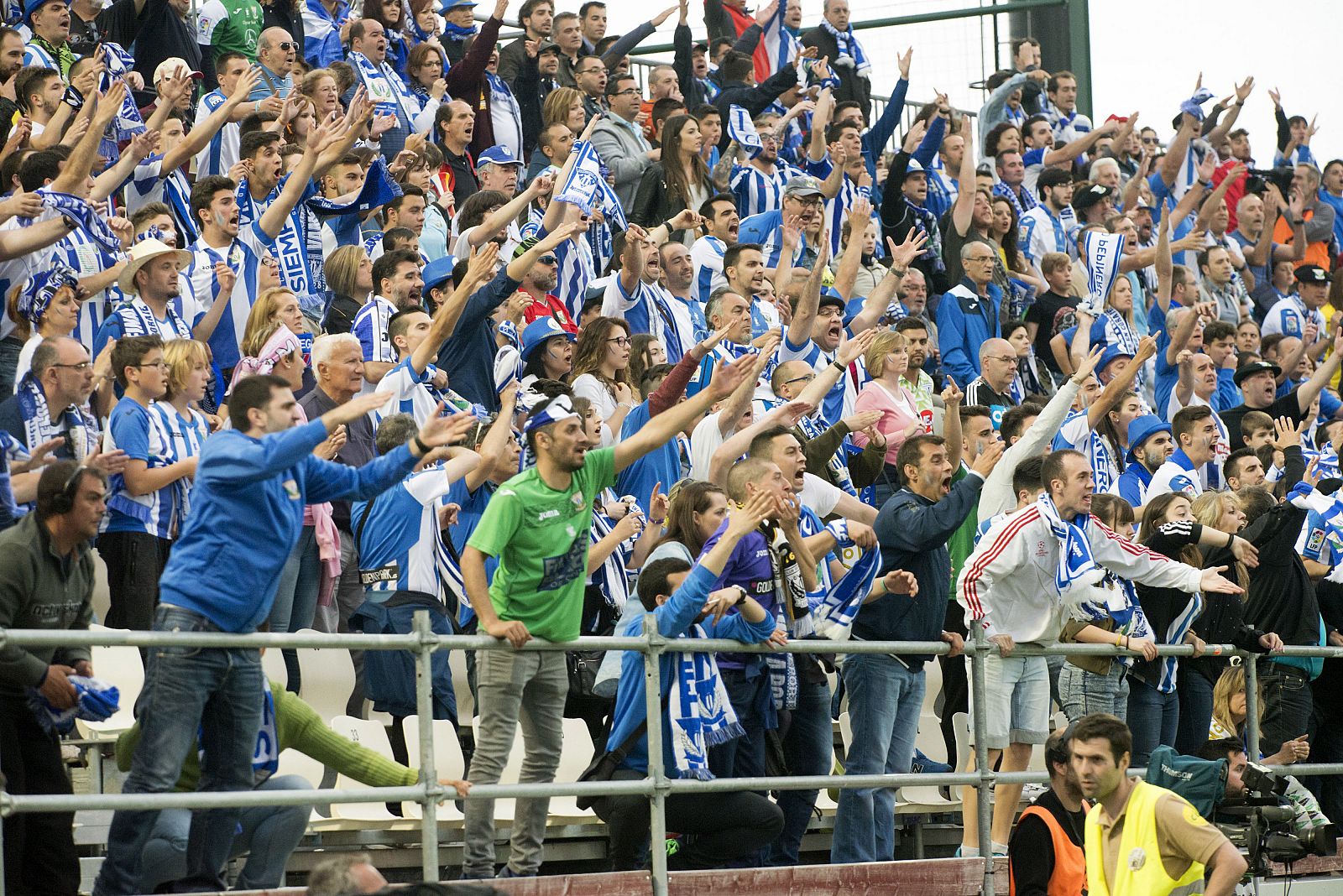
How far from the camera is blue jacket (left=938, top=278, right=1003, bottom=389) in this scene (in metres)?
14.2

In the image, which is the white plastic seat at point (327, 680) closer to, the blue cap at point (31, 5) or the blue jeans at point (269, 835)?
the blue jeans at point (269, 835)

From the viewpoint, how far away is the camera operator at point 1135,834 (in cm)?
672

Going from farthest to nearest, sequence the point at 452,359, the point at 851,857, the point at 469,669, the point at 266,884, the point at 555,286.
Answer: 1. the point at 555,286
2. the point at 452,359
3. the point at 469,669
4. the point at 851,857
5. the point at 266,884

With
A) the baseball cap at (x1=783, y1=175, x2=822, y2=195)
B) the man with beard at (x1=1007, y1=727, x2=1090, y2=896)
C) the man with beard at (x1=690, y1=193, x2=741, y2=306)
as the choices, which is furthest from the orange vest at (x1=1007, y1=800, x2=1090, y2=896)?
the baseball cap at (x1=783, y1=175, x2=822, y2=195)

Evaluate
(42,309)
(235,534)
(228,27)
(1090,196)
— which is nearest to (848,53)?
(1090,196)

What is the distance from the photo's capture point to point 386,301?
10117mm

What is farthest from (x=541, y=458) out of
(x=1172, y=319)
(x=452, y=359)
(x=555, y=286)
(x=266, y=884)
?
(x=1172, y=319)

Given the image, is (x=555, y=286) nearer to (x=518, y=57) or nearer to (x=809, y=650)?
(x=518, y=57)

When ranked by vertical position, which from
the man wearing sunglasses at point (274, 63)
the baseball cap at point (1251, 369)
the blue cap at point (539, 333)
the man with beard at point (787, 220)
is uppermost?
the man wearing sunglasses at point (274, 63)

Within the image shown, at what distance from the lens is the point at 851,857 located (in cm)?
838

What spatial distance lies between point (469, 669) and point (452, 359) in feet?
6.69

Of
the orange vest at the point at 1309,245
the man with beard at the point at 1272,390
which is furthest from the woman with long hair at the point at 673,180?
the orange vest at the point at 1309,245

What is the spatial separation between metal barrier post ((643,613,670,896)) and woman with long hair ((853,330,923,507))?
13.6ft

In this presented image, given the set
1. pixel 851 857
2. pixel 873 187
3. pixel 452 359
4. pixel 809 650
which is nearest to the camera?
pixel 809 650
